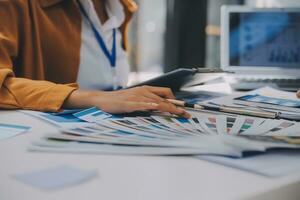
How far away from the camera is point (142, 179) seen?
0.50m

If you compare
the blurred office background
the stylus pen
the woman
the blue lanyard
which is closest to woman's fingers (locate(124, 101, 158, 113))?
the woman

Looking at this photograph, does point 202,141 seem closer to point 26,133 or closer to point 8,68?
point 26,133

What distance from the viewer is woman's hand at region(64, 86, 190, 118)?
2.73 ft

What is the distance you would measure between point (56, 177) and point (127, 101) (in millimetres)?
366

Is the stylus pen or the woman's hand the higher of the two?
the woman's hand

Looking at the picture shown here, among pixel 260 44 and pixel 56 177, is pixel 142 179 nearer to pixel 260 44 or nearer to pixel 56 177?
pixel 56 177

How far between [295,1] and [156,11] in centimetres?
99

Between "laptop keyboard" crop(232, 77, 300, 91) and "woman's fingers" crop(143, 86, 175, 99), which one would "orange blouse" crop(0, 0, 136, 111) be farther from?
"laptop keyboard" crop(232, 77, 300, 91)

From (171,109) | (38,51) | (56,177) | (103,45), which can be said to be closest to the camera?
(56,177)

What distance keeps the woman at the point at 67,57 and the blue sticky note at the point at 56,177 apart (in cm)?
32

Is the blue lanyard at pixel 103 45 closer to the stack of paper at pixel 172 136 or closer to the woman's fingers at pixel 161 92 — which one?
the woman's fingers at pixel 161 92

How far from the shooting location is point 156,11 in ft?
9.05

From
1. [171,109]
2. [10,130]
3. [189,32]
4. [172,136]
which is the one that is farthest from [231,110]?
[189,32]

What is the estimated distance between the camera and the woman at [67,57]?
2.95 ft
